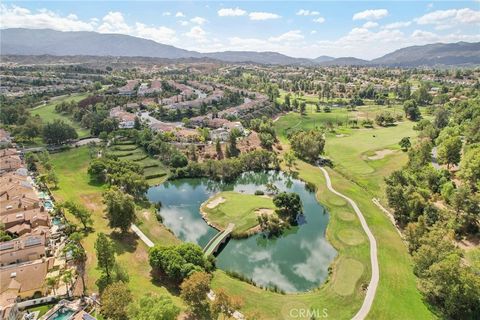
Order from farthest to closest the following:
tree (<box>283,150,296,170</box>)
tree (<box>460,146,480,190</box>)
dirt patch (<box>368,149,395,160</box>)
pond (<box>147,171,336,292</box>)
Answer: dirt patch (<box>368,149,395,160</box>)
tree (<box>283,150,296,170</box>)
tree (<box>460,146,480,190</box>)
pond (<box>147,171,336,292</box>)

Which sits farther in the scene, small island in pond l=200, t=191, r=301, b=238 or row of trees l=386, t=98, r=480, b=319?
small island in pond l=200, t=191, r=301, b=238

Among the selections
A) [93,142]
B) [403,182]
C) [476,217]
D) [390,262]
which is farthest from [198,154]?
[476,217]

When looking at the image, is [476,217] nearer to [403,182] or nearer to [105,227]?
[403,182]

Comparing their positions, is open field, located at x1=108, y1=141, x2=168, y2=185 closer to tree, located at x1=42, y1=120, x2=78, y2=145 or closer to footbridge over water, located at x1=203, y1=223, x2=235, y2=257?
tree, located at x1=42, y1=120, x2=78, y2=145

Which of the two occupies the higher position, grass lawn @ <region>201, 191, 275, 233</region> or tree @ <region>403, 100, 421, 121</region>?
tree @ <region>403, 100, 421, 121</region>

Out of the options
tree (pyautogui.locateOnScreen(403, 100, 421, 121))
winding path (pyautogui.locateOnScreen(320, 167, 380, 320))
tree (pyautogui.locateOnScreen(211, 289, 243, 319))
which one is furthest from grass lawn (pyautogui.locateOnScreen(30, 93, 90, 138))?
tree (pyautogui.locateOnScreen(403, 100, 421, 121))

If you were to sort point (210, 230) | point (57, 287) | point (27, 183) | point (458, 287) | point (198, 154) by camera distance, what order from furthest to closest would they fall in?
point (198, 154) → point (27, 183) → point (210, 230) → point (57, 287) → point (458, 287)

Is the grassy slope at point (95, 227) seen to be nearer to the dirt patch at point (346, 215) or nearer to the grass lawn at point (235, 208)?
the grass lawn at point (235, 208)
